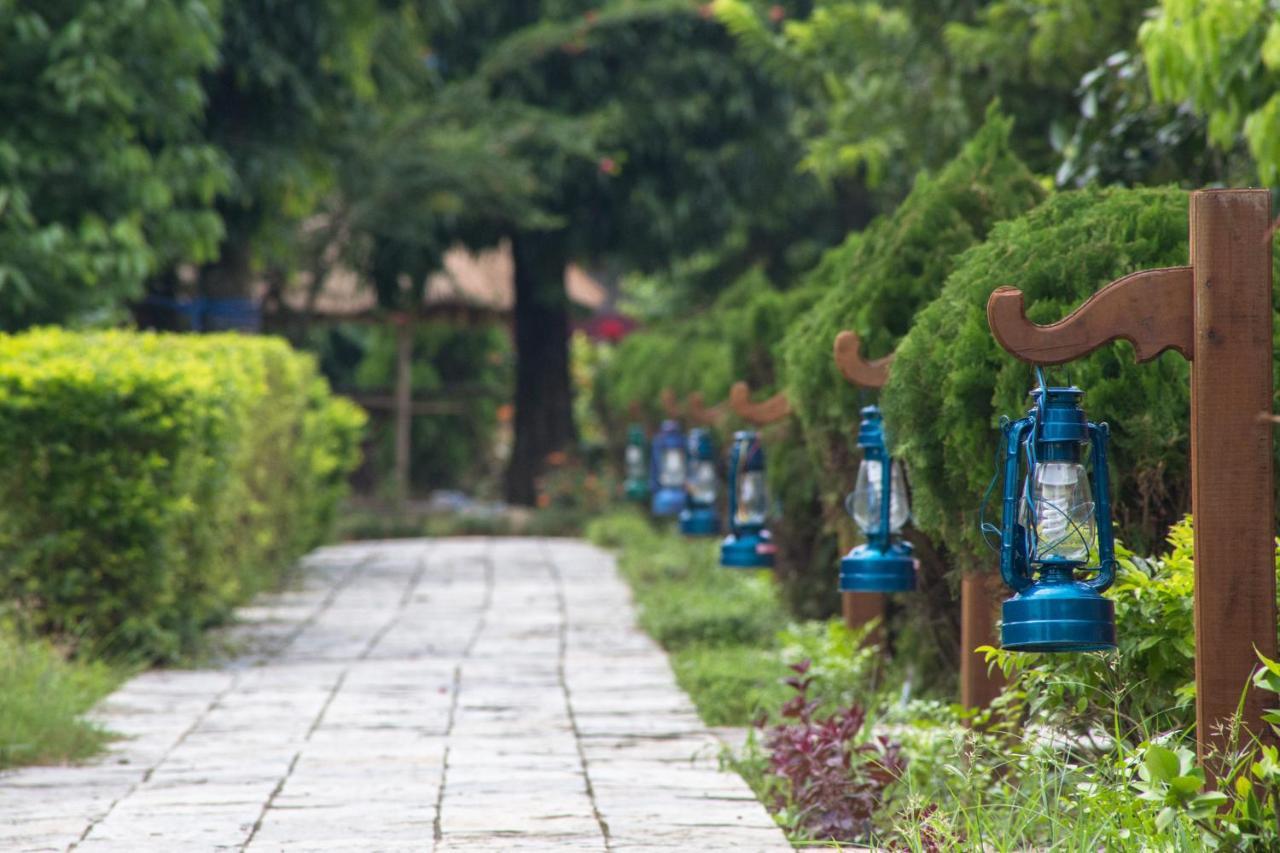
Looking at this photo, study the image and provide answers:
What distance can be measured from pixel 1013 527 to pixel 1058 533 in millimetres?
108

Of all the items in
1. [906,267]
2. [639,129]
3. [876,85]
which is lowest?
[906,267]

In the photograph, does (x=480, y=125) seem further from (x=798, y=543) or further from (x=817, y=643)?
(x=817, y=643)

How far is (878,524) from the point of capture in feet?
20.1

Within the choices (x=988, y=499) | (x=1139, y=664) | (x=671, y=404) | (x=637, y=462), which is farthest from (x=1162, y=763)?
(x=637, y=462)

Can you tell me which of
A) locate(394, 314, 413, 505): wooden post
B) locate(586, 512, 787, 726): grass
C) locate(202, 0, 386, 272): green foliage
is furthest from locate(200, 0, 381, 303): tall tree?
locate(394, 314, 413, 505): wooden post

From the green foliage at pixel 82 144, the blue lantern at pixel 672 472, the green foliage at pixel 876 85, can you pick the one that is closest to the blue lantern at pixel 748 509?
the blue lantern at pixel 672 472

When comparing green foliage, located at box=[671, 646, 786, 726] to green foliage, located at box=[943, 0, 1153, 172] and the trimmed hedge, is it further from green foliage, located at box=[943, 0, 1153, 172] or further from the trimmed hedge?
green foliage, located at box=[943, 0, 1153, 172]

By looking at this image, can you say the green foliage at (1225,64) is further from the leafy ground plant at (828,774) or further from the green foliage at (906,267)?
the leafy ground plant at (828,774)

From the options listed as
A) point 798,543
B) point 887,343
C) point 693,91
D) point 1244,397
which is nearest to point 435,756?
point 887,343

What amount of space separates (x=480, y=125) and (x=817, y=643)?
530 inches

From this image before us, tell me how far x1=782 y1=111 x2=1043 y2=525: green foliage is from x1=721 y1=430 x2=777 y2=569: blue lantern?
38.2 inches

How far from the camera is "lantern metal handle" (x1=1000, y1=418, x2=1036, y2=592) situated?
3.98m

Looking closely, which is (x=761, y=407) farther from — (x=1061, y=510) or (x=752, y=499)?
(x=1061, y=510)

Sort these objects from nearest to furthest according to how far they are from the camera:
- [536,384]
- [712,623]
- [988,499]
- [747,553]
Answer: [988,499] < [747,553] < [712,623] < [536,384]
